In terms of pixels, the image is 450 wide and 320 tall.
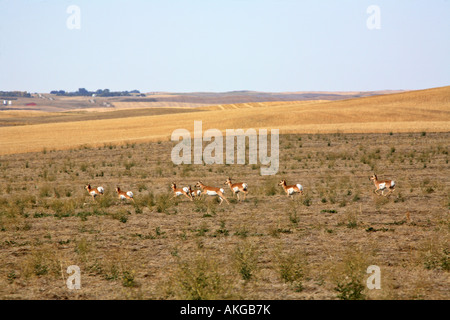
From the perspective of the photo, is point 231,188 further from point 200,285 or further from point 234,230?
point 200,285

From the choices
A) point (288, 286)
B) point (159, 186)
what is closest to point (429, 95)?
point (159, 186)

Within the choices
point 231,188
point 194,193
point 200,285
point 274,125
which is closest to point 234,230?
point 231,188

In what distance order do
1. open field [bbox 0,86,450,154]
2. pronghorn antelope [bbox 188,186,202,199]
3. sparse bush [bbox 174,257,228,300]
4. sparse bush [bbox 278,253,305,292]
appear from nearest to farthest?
sparse bush [bbox 174,257,228,300]
sparse bush [bbox 278,253,305,292]
pronghorn antelope [bbox 188,186,202,199]
open field [bbox 0,86,450,154]

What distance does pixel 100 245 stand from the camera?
16062 millimetres

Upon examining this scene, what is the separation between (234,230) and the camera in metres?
17.8

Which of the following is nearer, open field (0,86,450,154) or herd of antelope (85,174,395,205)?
herd of antelope (85,174,395,205)

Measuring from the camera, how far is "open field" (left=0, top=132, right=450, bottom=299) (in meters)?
11.4

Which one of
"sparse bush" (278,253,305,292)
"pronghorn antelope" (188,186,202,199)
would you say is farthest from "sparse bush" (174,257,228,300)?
"pronghorn antelope" (188,186,202,199)

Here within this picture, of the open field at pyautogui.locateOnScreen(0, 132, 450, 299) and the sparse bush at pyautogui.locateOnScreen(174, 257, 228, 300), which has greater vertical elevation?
the sparse bush at pyautogui.locateOnScreen(174, 257, 228, 300)

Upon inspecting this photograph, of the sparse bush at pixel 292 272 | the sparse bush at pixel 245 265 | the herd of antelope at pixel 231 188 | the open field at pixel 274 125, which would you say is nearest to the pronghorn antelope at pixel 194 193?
the herd of antelope at pixel 231 188

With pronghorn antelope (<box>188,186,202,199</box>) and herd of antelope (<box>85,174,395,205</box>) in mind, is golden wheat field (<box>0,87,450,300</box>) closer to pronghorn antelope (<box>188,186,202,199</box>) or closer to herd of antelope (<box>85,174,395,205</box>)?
herd of antelope (<box>85,174,395,205</box>)

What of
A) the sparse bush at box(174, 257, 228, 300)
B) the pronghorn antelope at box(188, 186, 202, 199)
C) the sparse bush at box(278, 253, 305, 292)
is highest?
the sparse bush at box(174, 257, 228, 300)

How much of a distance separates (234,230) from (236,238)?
1.25 metres

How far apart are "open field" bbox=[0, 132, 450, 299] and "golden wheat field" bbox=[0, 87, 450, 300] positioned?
5 centimetres
